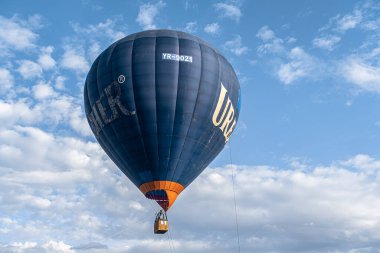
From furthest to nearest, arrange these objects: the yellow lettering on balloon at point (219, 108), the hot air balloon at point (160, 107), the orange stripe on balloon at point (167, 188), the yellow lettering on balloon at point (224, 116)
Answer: the yellow lettering on balloon at point (224, 116)
the yellow lettering on balloon at point (219, 108)
the orange stripe on balloon at point (167, 188)
the hot air balloon at point (160, 107)

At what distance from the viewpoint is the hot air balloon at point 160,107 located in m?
38.4

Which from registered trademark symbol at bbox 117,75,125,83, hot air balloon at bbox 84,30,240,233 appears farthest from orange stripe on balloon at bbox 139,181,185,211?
registered trademark symbol at bbox 117,75,125,83

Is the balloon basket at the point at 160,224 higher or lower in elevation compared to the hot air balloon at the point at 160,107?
lower

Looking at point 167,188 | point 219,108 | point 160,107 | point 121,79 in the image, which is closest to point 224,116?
point 219,108

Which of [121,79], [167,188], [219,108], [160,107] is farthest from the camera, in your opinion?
[219,108]

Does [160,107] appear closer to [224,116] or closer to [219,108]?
[219,108]

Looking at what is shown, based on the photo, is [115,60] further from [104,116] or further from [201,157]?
[201,157]

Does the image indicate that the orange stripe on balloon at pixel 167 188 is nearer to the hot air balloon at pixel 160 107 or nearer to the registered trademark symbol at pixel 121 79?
the hot air balloon at pixel 160 107

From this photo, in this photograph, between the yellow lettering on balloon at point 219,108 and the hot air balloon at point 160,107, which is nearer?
the hot air balloon at point 160,107

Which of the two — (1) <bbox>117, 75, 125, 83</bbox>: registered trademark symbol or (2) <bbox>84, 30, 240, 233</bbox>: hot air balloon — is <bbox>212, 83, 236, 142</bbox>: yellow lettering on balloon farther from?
(1) <bbox>117, 75, 125, 83</bbox>: registered trademark symbol

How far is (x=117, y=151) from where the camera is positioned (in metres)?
40.2

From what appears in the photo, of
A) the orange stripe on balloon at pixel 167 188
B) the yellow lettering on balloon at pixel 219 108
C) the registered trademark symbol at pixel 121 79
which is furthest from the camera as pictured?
the yellow lettering on balloon at pixel 219 108

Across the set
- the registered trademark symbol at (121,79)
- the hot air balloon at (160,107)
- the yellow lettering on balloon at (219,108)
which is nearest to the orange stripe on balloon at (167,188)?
the hot air balloon at (160,107)

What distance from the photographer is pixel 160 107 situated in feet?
126
